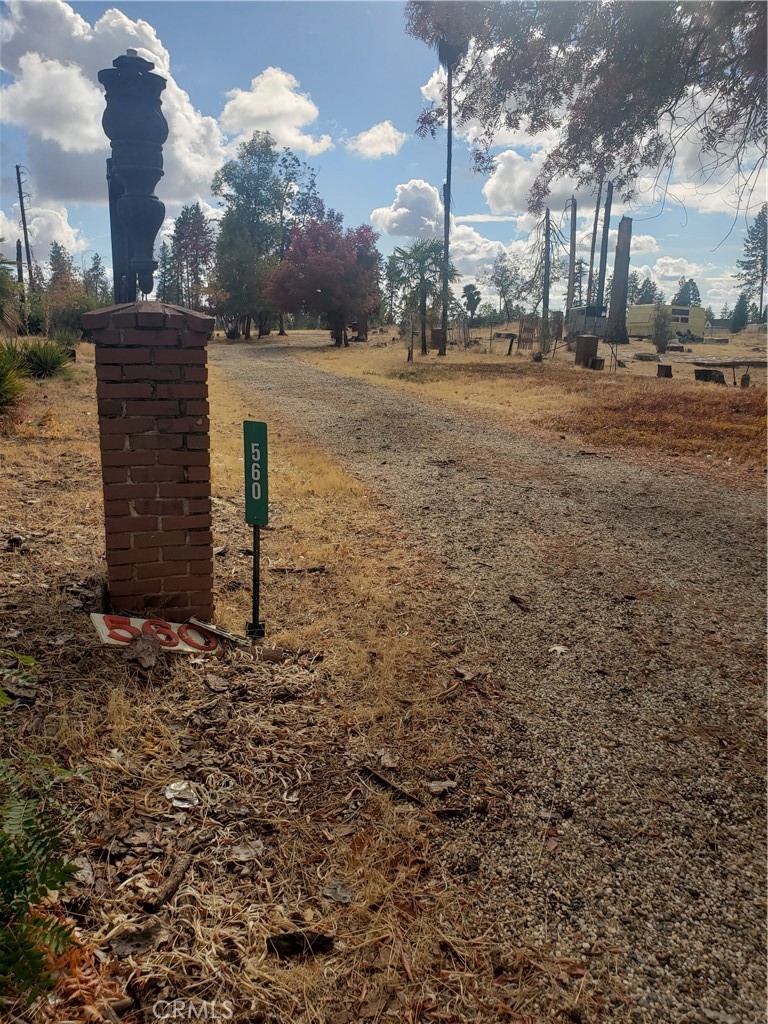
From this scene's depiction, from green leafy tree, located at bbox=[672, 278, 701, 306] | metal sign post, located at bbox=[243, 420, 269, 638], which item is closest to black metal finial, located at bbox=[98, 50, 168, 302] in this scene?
metal sign post, located at bbox=[243, 420, 269, 638]

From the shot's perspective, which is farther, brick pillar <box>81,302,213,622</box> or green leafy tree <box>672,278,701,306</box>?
green leafy tree <box>672,278,701,306</box>

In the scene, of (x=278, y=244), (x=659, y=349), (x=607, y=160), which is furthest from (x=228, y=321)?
(x=607, y=160)

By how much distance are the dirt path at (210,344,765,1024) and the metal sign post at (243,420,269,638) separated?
39.2 inches

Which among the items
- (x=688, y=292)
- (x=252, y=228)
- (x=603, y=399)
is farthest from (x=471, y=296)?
(x=688, y=292)

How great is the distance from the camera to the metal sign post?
11.0ft

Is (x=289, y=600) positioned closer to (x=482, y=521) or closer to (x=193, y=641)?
(x=193, y=641)

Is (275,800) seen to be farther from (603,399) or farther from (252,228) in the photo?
(252,228)

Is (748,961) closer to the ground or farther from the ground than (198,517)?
closer to the ground

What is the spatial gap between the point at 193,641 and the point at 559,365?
21.4 m

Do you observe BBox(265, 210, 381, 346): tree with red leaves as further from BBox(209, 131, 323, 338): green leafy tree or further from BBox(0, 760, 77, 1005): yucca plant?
BBox(0, 760, 77, 1005): yucca plant

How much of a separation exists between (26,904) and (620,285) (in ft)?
104

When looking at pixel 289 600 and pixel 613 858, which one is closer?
pixel 613 858

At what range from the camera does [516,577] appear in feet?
14.8

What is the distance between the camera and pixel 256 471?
3.39 metres
